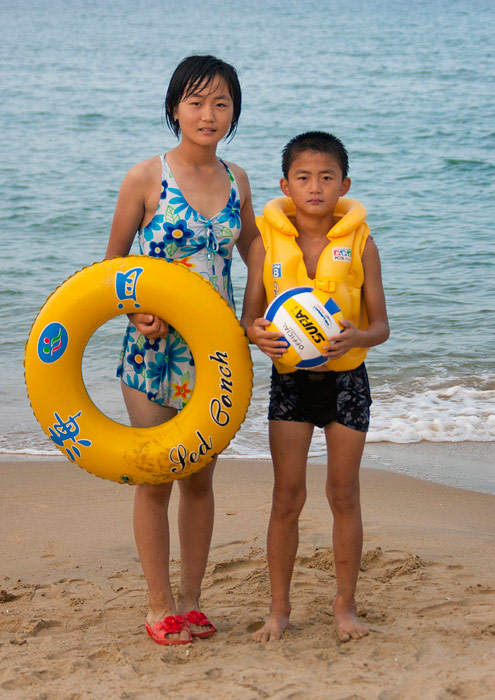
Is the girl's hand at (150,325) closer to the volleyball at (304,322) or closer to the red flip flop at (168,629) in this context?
the volleyball at (304,322)

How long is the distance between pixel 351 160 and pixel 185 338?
1393 cm

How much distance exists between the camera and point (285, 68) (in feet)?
92.2

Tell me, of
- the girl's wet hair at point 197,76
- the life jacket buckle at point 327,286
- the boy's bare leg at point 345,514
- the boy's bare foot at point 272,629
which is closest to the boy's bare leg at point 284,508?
the boy's bare foot at point 272,629

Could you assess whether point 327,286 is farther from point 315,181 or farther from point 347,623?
point 347,623

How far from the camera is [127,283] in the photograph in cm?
285

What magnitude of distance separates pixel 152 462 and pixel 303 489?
1.81 feet

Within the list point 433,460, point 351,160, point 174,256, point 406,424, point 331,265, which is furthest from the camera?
point 351,160

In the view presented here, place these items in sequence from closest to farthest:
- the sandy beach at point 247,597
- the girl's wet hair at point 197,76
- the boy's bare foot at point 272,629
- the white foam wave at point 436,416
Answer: the sandy beach at point 247,597
the girl's wet hair at point 197,76
the boy's bare foot at point 272,629
the white foam wave at point 436,416

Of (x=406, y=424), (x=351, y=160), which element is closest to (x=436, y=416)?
(x=406, y=424)

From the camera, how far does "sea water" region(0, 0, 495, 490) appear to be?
6820 mm

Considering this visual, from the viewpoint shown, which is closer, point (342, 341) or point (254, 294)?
point (342, 341)

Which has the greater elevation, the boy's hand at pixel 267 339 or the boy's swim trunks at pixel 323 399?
the boy's hand at pixel 267 339

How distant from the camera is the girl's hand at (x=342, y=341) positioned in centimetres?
276

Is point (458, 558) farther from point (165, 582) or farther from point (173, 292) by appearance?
point (173, 292)
